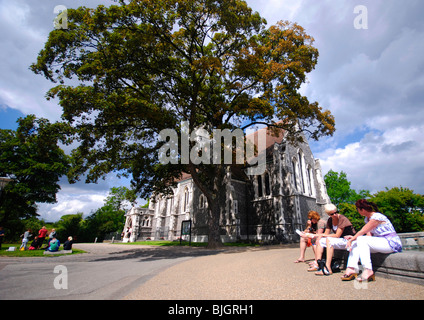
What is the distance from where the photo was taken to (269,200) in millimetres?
22047

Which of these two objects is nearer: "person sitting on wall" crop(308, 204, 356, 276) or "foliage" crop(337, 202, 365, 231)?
"person sitting on wall" crop(308, 204, 356, 276)

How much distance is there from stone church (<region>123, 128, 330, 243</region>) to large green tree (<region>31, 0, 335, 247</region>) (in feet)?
19.4

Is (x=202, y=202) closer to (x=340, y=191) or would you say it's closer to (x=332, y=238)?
(x=332, y=238)

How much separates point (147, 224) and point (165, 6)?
31749mm

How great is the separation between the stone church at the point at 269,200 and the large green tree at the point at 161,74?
5.92 m

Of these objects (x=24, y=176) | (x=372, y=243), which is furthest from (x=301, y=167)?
(x=24, y=176)

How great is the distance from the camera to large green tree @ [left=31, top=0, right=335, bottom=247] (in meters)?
10.1

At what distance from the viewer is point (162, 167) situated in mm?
14484

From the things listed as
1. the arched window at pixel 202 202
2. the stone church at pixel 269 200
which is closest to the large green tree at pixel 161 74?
the stone church at pixel 269 200

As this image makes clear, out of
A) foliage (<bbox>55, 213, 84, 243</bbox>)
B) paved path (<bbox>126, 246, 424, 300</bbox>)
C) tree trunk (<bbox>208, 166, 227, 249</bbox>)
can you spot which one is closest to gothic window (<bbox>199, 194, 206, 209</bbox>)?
tree trunk (<bbox>208, 166, 227, 249</bbox>)

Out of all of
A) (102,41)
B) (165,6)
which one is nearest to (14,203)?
(102,41)

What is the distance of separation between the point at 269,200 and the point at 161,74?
16087 mm

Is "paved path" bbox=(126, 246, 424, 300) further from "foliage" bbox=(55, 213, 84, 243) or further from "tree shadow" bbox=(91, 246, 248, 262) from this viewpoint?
"foliage" bbox=(55, 213, 84, 243)
